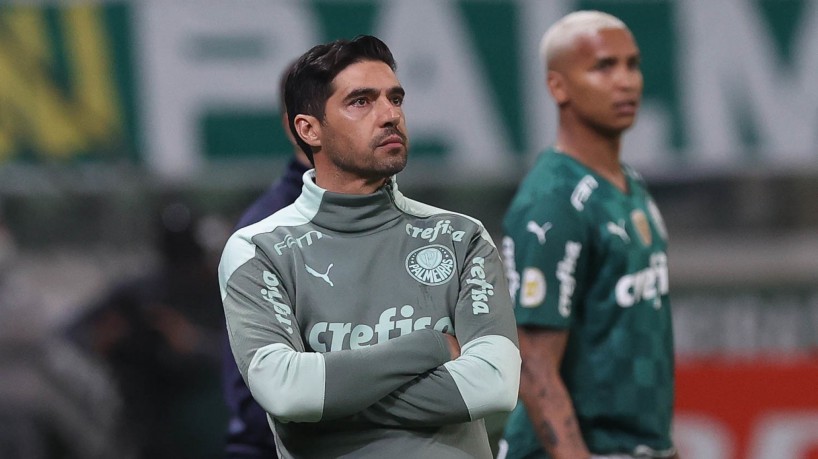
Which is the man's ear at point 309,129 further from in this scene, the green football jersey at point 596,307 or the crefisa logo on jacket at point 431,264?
the green football jersey at point 596,307

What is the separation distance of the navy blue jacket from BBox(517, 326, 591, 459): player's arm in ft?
2.07

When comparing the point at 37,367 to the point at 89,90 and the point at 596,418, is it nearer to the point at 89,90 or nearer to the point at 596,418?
the point at 89,90

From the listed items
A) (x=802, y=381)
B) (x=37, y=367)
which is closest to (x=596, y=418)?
(x=802, y=381)

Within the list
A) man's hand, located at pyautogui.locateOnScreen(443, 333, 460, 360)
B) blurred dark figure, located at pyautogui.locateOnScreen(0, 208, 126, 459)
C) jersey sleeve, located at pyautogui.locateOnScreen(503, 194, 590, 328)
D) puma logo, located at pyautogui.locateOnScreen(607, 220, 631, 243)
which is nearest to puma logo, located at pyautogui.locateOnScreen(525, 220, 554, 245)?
jersey sleeve, located at pyautogui.locateOnScreen(503, 194, 590, 328)

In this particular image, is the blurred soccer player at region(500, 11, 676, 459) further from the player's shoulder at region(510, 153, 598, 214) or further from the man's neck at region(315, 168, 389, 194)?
the man's neck at region(315, 168, 389, 194)

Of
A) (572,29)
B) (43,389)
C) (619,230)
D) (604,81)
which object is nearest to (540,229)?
(619,230)

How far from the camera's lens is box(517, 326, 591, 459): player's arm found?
3.17m

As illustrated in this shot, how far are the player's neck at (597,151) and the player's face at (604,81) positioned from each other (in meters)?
0.02

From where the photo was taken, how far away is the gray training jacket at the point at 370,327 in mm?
2299

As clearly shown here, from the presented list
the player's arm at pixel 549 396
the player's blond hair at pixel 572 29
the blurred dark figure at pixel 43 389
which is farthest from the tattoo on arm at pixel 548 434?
the blurred dark figure at pixel 43 389

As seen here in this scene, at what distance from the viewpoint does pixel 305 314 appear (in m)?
2.39

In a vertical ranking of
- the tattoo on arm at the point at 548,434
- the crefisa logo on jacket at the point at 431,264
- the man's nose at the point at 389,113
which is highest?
the man's nose at the point at 389,113

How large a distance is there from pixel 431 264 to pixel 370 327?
0.15m

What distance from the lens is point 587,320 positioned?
331 cm
